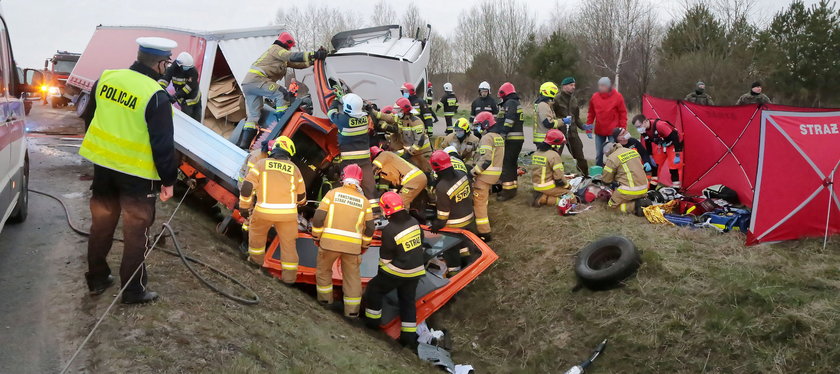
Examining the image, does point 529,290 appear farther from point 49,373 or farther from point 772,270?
point 49,373

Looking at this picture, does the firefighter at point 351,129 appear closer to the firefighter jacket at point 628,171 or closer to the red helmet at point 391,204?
the red helmet at point 391,204

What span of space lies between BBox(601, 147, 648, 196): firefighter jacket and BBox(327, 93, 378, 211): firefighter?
10.7 feet

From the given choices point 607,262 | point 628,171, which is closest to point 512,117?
point 628,171

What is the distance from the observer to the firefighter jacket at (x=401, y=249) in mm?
5797

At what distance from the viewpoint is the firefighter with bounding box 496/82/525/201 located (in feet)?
30.3

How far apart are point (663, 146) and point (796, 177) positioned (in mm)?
2990

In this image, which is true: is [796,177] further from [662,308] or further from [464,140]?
[464,140]

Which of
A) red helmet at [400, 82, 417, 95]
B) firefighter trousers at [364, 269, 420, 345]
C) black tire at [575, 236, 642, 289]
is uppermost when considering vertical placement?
red helmet at [400, 82, 417, 95]

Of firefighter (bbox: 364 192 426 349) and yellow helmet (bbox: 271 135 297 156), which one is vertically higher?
yellow helmet (bbox: 271 135 297 156)

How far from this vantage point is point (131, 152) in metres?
3.91

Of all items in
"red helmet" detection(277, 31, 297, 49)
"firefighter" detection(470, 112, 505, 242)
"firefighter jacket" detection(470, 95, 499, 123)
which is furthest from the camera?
"firefighter jacket" detection(470, 95, 499, 123)

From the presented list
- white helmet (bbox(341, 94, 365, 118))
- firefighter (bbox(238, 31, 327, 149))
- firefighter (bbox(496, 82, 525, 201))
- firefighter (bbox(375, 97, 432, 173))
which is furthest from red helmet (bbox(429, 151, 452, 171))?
firefighter (bbox(238, 31, 327, 149))

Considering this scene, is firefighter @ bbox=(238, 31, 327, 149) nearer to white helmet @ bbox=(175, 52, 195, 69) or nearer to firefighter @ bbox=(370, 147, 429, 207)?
white helmet @ bbox=(175, 52, 195, 69)

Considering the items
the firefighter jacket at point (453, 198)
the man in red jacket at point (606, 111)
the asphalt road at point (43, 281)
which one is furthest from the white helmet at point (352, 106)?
the man in red jacket at point (606, 111)
